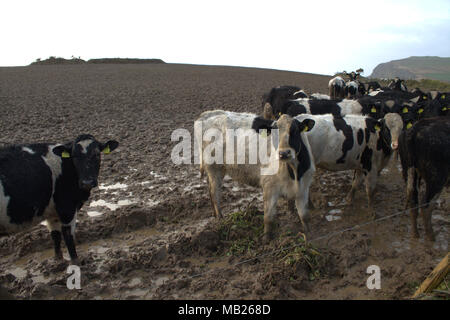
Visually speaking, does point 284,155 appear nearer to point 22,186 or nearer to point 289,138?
point 289,138

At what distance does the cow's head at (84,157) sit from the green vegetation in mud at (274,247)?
2.19m

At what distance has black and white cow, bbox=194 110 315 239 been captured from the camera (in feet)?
17.6

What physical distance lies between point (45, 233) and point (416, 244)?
6.10 m

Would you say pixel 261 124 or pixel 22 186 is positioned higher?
pixel 261 124

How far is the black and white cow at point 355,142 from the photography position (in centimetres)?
673

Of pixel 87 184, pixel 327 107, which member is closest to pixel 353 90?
pixel 327 107

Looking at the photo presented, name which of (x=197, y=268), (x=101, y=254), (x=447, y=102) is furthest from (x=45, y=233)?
(x=447, y=102)

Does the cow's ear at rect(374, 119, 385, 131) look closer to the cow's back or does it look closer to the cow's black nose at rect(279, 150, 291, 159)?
the cow's black nose at rect(279, 150, 291, 159)

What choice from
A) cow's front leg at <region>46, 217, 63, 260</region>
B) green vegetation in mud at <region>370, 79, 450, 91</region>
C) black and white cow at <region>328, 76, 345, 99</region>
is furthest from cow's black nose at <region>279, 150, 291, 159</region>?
green vegetation in mud at <region>370, 79, 450, 91</region>

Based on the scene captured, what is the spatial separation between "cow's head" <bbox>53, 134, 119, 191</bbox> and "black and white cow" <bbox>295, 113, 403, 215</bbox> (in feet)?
12.4

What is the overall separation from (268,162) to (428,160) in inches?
98.0

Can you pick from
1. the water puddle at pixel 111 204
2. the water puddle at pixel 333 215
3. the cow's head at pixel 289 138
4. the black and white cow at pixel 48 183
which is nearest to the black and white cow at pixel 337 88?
the water puddle at pixel 333 215

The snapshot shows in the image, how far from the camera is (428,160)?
18.2 feet

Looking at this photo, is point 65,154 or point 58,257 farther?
point 58,257
